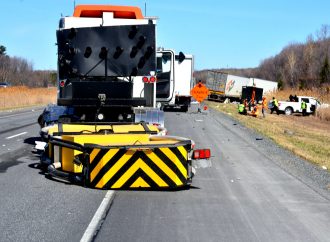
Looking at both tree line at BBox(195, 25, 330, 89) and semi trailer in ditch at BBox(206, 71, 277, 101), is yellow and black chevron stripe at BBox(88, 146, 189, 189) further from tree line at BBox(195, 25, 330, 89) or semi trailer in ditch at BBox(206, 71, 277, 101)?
tree line at BBox(195, 25, 330, 89)

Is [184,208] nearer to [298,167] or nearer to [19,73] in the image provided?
[298,167]

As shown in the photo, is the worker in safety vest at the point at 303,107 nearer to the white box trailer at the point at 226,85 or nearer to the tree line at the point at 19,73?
the white box trailer at the point at 226,85

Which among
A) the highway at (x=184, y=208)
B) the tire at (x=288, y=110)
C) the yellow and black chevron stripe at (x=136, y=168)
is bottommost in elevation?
the tire at (x=288, y=110)

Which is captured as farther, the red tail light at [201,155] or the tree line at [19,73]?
the tree line at [19,73]

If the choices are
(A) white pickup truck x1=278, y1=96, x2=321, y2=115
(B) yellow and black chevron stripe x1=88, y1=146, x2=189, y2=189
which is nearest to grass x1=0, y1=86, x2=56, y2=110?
(A) white pickup truck x1=278, y1=96, x2=321, y2=115

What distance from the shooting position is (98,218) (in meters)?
7.76

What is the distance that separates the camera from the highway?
7.11 m

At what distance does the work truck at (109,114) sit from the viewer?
9773 millimetres

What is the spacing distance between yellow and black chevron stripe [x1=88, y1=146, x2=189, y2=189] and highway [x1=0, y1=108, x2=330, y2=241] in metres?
0.17

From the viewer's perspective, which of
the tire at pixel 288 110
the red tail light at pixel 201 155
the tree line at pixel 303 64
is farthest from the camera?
the tree line at pixel 303 64

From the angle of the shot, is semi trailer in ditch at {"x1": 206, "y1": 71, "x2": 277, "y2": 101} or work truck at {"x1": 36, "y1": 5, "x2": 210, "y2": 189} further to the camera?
semi trailer in ditch at {"x1": 206, "y1": 71, "x2": 277, "y2": 101}

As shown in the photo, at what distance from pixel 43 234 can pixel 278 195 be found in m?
4.70

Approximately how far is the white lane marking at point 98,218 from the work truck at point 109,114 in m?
0.62

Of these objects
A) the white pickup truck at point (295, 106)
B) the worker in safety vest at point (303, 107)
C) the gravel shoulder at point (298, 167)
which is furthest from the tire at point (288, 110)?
the gravel shoulder at point (298, 167)
